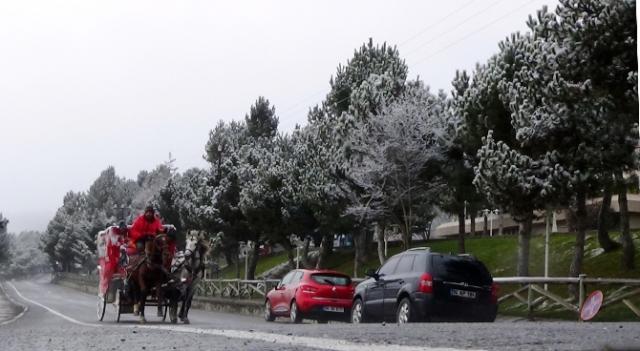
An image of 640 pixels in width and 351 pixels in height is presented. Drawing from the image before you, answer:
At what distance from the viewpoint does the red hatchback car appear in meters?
24.2

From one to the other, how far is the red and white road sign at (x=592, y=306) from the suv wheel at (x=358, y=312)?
17.8ft

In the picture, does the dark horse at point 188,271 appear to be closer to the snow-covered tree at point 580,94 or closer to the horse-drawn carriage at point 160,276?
the horse-drawn carriage at point 160,276

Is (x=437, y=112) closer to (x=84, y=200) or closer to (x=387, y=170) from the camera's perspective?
(x=387, y=170)

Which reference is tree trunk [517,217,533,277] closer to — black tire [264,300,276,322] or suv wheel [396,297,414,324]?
black tire [264,300,276,322]

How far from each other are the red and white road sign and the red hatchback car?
273 inches

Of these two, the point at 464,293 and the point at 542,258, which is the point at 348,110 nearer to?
the point at 542,258

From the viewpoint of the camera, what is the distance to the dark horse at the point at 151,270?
17672mm

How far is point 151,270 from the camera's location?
18.0 meters

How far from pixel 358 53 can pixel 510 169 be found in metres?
19.4

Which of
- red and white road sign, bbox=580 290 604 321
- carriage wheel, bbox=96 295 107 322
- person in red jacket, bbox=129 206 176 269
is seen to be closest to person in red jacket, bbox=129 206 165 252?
person in red jacket, bbox=129 206 176 269

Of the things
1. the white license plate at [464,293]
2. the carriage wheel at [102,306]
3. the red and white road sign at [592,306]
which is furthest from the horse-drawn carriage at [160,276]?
the red and white road sign at [592,306]

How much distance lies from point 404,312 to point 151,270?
18.3ft

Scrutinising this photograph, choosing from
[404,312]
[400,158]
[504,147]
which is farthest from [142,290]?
[400,158]

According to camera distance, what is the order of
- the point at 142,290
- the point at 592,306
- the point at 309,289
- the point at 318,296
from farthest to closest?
the point at 309,289, the point at 318,296, the point at 592,306, the point at 142,290
